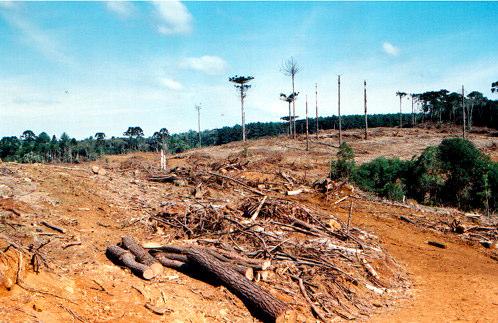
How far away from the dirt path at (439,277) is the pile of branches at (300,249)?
498 millimetres

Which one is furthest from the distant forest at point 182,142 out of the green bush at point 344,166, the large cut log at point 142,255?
the large cut log at point 142,255

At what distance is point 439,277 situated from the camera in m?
7.93

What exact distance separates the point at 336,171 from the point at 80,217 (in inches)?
554

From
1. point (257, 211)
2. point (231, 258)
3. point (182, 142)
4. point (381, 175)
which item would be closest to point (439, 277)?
point (257, 211)

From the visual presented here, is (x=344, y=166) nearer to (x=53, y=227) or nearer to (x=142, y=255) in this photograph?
(x=142, y=255)

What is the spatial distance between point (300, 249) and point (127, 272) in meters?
3.68

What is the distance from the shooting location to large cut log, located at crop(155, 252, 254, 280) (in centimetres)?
623

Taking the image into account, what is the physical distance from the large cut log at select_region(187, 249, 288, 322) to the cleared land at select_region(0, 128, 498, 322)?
0.19 meters

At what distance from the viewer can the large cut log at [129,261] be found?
6.12 m

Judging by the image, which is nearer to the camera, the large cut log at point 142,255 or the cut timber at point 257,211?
the large cut log at point 142,255

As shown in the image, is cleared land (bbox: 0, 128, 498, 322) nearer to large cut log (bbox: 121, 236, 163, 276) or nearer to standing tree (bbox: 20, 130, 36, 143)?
large cut log (bbox: 121, 236, 163, 276)

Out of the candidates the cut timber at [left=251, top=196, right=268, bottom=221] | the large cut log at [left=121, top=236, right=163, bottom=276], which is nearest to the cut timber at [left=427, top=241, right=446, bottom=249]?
the cut timber at [left=251, top=196, right=268, bottom=221]

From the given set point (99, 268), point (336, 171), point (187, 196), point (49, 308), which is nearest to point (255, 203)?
point (187, 196)

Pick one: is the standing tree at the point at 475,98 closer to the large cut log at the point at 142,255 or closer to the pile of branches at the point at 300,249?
the pile of branches at the point at 300,249
